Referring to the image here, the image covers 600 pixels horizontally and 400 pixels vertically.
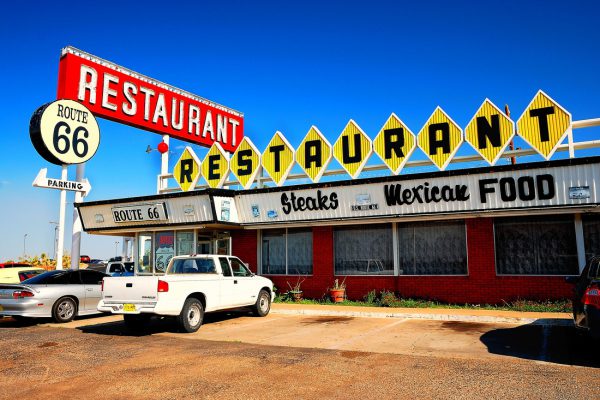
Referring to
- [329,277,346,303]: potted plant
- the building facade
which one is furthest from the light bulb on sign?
[329,277,346,303]: potted plant

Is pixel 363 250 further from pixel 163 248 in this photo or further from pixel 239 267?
pixel 163 248

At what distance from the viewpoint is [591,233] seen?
1423 cm

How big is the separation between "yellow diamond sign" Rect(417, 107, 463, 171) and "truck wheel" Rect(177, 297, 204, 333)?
30.3 ft

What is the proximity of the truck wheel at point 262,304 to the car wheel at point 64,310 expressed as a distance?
520 centimetres

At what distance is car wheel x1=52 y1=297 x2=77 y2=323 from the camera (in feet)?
43.3

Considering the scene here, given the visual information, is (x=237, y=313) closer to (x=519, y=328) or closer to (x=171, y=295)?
(x=171, y=295)

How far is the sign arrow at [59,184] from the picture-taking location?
1853 centimetres

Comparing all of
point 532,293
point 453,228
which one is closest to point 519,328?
point 532,293

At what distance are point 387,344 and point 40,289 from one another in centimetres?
941

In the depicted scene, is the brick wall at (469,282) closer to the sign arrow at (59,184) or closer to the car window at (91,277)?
the car window at (91,277)

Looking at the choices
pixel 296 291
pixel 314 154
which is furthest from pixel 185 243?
pixel 314 154

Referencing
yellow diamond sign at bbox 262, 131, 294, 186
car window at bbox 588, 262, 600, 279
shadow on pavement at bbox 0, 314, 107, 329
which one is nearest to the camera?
car window at bbox 588, 262, 600, 279

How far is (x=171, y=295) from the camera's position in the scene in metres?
10.9

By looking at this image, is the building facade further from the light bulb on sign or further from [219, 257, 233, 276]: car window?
[219, 257, 233, 276]: car window
